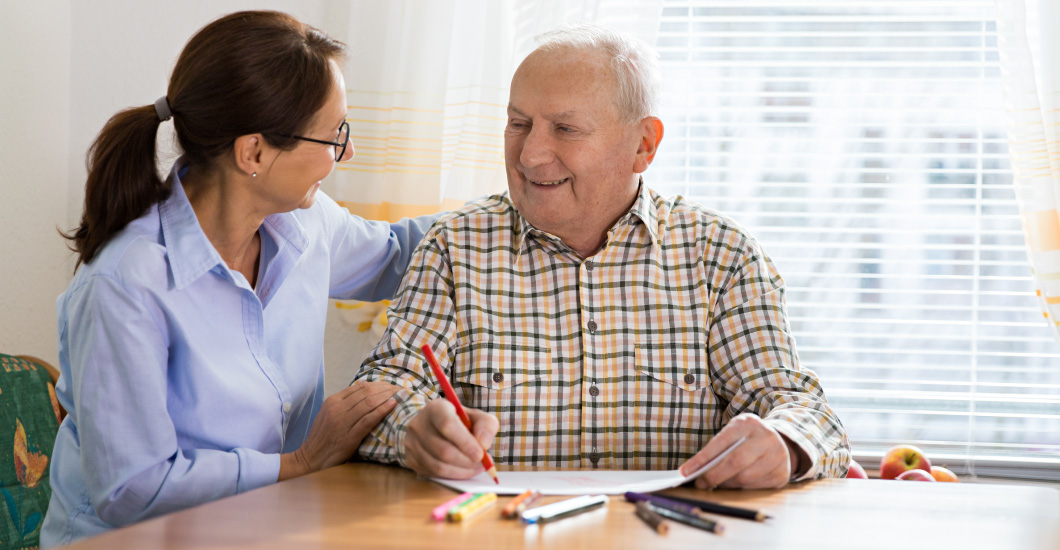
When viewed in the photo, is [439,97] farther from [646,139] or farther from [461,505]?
[461,505]

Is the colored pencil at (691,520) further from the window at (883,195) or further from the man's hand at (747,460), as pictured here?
the window at (883,195)

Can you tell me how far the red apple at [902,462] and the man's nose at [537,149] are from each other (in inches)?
43.8

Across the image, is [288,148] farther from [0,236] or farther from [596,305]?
[0,236]

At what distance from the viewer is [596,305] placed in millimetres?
1645

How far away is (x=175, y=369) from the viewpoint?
1.44 metres

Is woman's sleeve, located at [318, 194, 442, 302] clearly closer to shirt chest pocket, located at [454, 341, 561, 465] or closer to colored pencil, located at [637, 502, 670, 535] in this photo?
shirt chest pocket, located at [454, 341, 561, 465]

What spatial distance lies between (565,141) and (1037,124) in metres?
1.21

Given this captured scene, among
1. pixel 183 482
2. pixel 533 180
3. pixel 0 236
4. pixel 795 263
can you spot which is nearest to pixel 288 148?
pixel 533 180

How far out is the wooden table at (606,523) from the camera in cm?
97

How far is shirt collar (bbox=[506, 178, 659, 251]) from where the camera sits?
1.68 m

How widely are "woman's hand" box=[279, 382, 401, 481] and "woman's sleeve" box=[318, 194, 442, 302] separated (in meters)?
0.43

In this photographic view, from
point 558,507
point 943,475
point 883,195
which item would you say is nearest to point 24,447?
point 558,507

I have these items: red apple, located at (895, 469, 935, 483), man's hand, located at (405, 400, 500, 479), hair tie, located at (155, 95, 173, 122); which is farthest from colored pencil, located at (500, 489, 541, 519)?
red apple, located at (895, 469, 935, 483)

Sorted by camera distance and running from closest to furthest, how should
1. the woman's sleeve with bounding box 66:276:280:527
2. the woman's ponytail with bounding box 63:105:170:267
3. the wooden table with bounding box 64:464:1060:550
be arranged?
the wooden table with bounding box 64:464:1060:550
the woman's sleeve with bounding box 66:276:280:527
the woman's ponytail with bounding box 63:105:170:267
